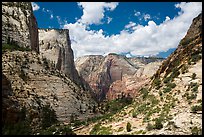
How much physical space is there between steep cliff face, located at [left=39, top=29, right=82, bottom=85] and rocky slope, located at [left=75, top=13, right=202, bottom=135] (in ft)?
196

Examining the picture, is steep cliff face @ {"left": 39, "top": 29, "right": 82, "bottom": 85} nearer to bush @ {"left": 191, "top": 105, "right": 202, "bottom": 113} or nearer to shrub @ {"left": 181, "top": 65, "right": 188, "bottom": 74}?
shrub @ {"left": 181, "top": 65, "right": 188, "bottom": 74}

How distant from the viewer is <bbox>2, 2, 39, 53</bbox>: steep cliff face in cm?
5089

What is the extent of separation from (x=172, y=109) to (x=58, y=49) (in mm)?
75643

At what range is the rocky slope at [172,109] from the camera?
946 inches

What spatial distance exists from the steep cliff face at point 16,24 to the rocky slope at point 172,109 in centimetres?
2628

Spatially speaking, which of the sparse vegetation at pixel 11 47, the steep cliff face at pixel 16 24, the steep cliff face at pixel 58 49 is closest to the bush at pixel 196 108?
the sparse vegetation at pixel 11 47

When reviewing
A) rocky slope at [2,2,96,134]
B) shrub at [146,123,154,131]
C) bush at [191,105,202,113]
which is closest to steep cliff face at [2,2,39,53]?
rocky slope at [2,2,96,134]

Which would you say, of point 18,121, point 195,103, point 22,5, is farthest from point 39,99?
point 22,5

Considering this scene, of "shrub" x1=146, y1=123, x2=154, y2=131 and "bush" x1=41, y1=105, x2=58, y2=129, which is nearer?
"shrub" x1=146, y1=123, x2=154, y2=131

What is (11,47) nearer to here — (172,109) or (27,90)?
(27,90)

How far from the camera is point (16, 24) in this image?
54.7m

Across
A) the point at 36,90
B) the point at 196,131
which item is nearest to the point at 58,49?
the point at 36,90

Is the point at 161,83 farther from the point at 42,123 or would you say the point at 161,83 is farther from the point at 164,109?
the point at 42,123

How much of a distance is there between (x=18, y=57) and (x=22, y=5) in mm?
20502
